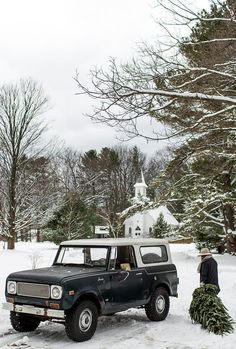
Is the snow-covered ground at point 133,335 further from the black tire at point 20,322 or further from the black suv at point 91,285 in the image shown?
the black suv at point 91,285

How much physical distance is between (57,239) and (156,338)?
30011mm

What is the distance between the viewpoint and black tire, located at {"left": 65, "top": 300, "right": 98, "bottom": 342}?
7766 millimetres

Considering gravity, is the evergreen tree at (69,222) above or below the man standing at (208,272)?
above

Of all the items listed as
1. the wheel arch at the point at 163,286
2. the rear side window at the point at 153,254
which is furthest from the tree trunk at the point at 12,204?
the wheel arch at the point at 163,286

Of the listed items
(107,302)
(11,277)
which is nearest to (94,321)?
(107,302)

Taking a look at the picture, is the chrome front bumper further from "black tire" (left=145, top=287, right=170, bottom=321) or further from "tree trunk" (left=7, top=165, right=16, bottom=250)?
"tree trunk" (left=7, top=165, right=16, bottom=250)

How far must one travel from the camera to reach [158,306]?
978 cm

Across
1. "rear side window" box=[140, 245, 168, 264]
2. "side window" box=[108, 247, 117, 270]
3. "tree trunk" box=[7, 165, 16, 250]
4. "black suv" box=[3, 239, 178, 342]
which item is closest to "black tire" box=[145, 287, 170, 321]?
"black suv" box=[3, 239, 178, 342]

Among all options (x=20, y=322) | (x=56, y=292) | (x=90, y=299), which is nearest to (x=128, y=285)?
(x=90, y=299)

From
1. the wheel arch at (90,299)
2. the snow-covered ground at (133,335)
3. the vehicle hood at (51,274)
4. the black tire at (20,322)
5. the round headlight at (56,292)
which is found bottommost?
the snow-covered ground at (133,335)

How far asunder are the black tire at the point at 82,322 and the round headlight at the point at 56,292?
39 cm

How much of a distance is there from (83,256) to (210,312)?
274cm

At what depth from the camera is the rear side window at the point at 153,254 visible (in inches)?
393

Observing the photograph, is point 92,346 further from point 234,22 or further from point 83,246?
point 234,22
